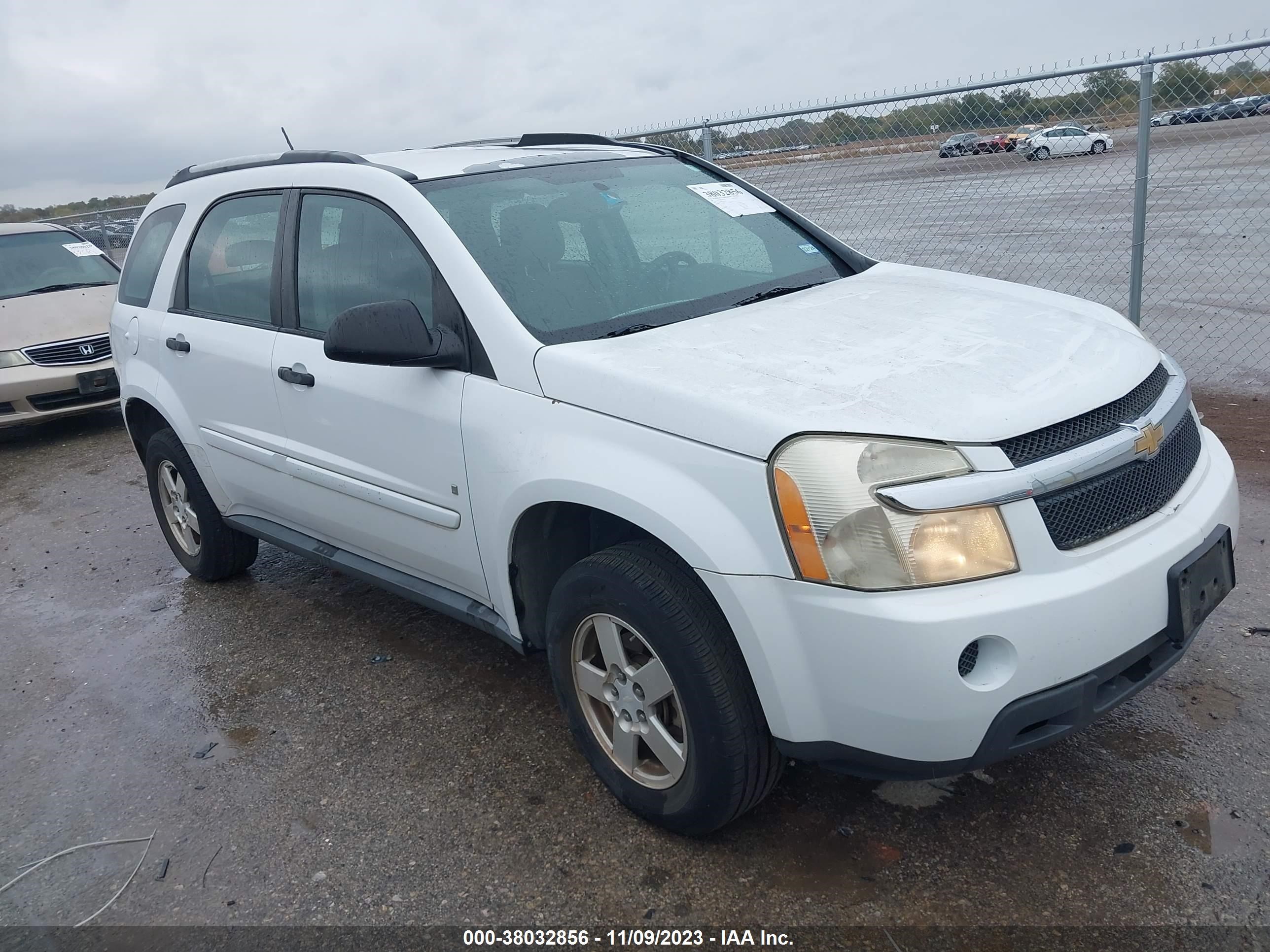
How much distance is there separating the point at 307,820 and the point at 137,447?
9.61 feet

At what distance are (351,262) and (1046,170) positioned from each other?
4668 millimetres

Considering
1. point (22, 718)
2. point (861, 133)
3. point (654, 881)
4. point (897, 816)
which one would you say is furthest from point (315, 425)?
point (861, 133)

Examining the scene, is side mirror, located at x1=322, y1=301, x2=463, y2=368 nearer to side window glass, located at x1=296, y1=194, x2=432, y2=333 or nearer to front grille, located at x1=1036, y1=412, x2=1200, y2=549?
side window glass, located at x1=296, y1=194, x2=432, y2=333

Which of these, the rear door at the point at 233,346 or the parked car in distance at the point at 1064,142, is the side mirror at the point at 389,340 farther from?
the parked car in distance at the point at 1064,142

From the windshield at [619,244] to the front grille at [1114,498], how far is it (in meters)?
1.29

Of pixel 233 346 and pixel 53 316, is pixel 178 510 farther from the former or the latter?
pixel 53 316

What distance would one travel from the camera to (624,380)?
267cm

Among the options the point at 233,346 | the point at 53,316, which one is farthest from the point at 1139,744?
the point at 53,316

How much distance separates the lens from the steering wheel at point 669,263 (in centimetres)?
340

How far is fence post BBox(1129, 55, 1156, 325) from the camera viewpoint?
5.70m

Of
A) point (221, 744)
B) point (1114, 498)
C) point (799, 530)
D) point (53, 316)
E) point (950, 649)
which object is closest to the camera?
point (950, 649)

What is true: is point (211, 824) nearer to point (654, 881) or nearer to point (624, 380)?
point (654, 881)

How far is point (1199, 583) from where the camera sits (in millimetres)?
2543

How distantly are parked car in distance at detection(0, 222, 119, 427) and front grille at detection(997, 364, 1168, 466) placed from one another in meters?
7.20
